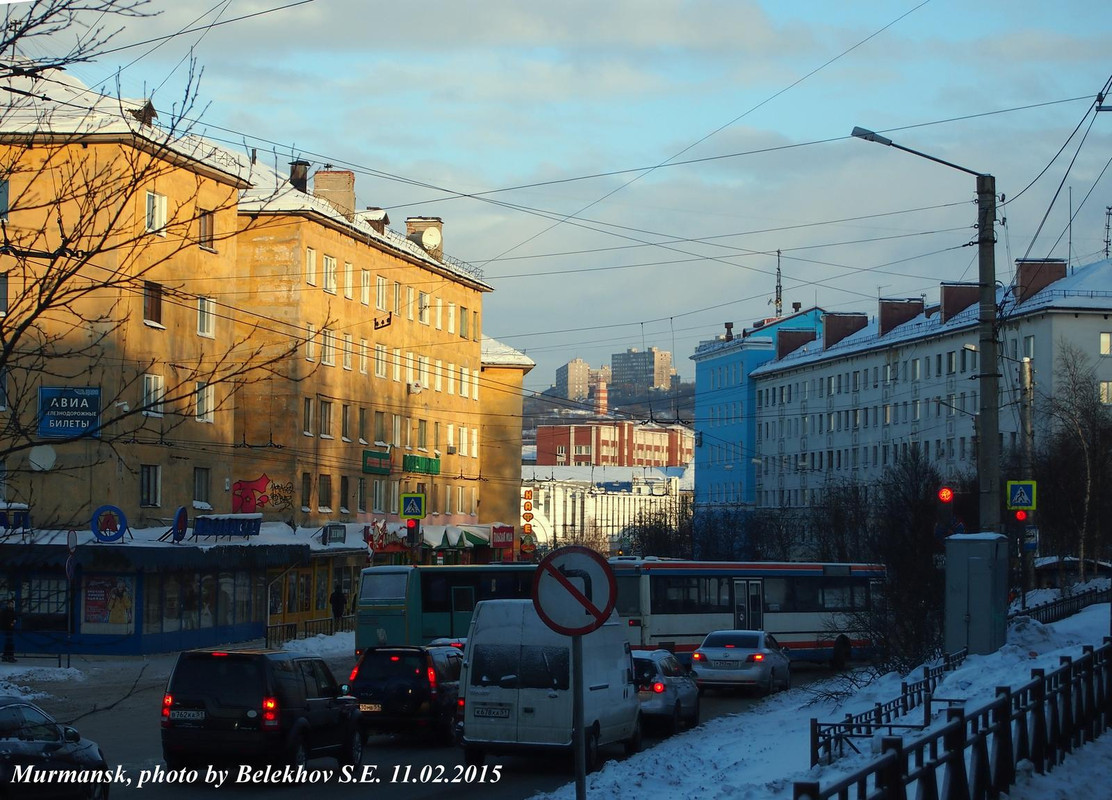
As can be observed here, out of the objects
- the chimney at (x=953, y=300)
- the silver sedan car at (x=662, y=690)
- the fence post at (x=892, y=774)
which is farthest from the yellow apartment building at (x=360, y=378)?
the fence post at (x=892, y=774)

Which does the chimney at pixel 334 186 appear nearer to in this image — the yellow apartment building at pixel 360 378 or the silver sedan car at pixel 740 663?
the yellow apartment building at pixel 360 378

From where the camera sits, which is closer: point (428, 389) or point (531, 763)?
point (531, 763)

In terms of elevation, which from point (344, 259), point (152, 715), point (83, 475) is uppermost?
point (344, 259)

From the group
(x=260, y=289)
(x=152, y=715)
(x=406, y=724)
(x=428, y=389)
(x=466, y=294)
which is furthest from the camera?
(x=466, y=294)

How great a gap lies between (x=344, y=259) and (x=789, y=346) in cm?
5407

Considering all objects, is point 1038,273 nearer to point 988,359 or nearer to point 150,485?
point 150,485

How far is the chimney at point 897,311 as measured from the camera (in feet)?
304

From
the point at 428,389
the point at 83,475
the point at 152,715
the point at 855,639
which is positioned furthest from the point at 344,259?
the point at 152,715

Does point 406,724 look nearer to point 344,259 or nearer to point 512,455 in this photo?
point 344,259

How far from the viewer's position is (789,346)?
107 meters

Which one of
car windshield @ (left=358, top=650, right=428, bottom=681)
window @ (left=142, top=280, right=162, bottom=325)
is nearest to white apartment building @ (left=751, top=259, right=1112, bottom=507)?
window @ (left=142, top=280, right=162, bottom=325)

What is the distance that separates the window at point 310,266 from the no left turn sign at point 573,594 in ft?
156

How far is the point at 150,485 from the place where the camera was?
43.7 m

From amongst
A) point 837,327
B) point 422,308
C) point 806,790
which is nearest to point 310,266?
point 422,308
